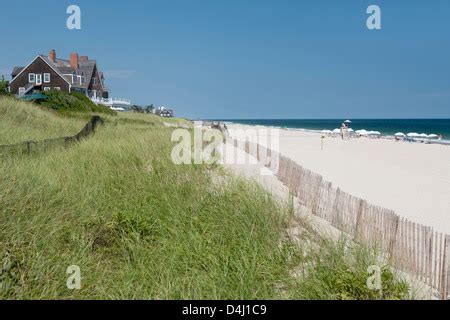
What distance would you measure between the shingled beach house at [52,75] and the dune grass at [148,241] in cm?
5297

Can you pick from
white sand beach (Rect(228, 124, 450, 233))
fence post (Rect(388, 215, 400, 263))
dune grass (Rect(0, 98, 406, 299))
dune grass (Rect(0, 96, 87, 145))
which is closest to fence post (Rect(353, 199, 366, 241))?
fence post (Rect(388, 215, 400, 263))

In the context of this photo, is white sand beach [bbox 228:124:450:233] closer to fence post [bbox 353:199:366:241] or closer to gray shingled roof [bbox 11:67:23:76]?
fence post [bbox 353:199:366:241]

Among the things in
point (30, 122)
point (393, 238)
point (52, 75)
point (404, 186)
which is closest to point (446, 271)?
point (393, 238)

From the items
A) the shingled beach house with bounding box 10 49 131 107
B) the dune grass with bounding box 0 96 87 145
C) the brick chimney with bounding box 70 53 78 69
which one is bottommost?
the dune grass with bounding box 0 96 87 145

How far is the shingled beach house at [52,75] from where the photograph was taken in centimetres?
5950

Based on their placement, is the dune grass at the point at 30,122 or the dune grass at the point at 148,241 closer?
the dune grass at the point at 148,241

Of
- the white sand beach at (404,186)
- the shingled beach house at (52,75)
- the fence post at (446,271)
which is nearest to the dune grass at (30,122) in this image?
the white sand beach at (404,186)

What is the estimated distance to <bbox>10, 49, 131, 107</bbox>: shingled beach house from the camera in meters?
59.5

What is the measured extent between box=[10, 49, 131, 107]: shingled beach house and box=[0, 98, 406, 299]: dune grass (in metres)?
53.0

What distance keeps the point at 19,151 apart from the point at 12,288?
21.3ft

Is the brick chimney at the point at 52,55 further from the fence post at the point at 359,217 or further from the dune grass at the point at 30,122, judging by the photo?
the fence post at the point at 359,217

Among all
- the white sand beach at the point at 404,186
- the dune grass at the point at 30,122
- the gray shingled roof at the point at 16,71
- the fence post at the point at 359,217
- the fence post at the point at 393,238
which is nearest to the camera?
the fence post at the point at 393,238

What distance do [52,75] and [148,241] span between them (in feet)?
199
